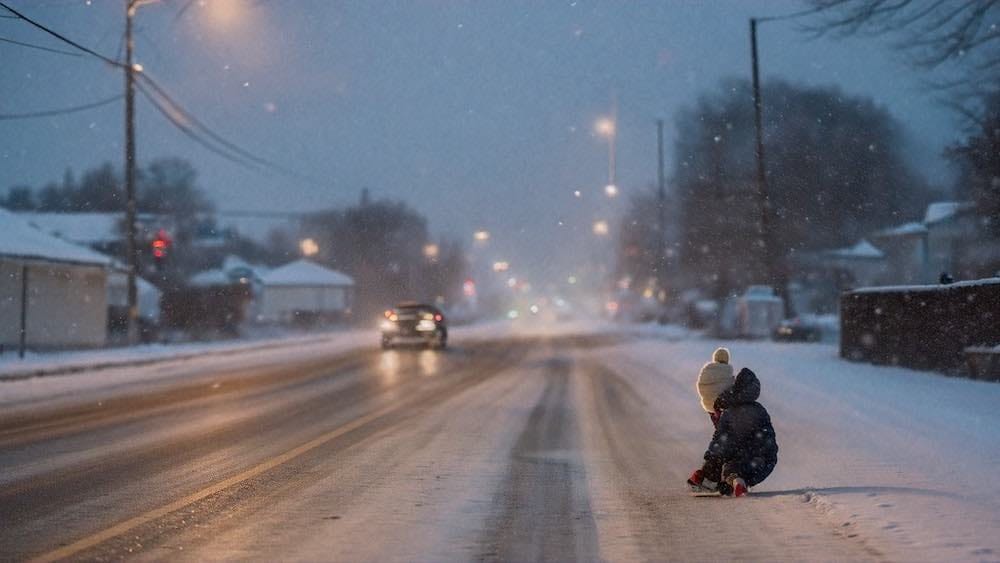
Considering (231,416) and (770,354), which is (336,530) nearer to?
(231,416)

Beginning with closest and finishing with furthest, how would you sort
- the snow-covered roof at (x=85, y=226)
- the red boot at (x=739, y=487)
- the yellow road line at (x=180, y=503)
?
the yellow road line at (x=180, y=503), the red boot at (x=739, y=487), the snow-covered roof at (x=85, y=226)

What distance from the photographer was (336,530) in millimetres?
7332

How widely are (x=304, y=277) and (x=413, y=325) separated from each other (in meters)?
46.0

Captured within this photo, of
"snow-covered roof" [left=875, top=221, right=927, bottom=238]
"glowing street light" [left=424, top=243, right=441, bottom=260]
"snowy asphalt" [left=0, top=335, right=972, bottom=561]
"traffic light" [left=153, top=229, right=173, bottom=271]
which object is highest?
"glowing street light" [left=424, top=243, right=441, bottom=260]

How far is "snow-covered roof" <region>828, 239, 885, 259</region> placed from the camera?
2495 inches

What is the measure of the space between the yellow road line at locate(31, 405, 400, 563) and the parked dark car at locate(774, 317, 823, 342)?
28.5 m

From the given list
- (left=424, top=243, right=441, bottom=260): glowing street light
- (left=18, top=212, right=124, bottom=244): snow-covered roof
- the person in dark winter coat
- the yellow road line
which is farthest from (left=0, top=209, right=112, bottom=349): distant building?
(left=424, top=243, right=441, bottom=260): glowing street light

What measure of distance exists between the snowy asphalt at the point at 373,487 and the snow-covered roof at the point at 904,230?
1650 inches

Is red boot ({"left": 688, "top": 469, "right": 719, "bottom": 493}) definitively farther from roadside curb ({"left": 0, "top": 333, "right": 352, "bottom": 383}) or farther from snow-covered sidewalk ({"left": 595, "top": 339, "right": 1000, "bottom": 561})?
roadside curb ({"left": 0, "top": 333, "right": 352, "bottom": 383})

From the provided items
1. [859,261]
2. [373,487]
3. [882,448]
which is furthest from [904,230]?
[373,487]

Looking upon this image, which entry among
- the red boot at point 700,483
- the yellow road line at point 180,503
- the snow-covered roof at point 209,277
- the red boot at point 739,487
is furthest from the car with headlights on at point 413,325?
the snow-covered roof at point 209,277

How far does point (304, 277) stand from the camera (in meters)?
80.7

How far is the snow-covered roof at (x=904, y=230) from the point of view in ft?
178

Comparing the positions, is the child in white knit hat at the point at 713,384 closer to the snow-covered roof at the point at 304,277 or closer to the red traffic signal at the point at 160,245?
the red traffic signal at the point at 160,245
